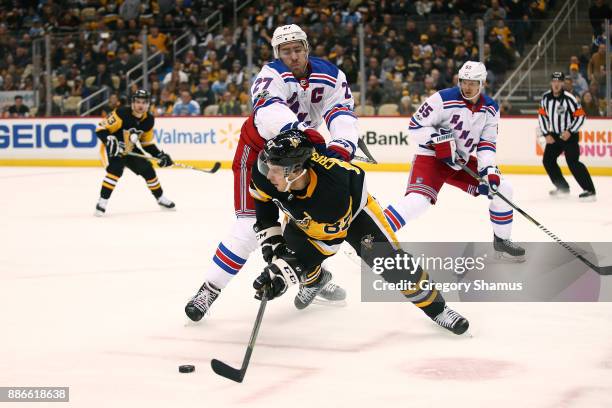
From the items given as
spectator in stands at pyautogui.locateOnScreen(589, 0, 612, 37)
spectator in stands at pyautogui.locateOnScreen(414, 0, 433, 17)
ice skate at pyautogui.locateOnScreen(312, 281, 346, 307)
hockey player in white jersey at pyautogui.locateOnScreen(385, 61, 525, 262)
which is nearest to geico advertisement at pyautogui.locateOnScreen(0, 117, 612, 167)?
spectator in stands at pyautogui.locateOnScreen(589, 0, 612, 37)

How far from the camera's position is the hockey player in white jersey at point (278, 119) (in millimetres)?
4254

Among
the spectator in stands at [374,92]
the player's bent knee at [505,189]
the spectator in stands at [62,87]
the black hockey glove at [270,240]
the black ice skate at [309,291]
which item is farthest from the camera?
the spectator in stands at [62,87]

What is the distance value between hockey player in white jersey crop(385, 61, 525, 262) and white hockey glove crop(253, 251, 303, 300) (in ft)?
6.60

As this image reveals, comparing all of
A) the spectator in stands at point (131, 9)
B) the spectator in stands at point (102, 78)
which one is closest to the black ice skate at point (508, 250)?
the spectator in stands at point (102, 78)

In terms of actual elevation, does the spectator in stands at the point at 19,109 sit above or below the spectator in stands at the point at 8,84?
below

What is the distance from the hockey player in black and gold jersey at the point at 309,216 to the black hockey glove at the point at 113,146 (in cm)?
502

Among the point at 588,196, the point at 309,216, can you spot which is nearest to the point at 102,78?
the point at 588,196

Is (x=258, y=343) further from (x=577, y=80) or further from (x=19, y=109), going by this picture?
(x=19, y=109)

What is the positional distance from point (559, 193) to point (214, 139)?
17.4 feet

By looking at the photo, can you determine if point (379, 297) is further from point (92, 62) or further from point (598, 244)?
point (92, 62)

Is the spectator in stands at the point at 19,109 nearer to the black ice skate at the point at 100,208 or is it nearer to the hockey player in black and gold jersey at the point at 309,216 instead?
the black ice skate at the point at 100,208

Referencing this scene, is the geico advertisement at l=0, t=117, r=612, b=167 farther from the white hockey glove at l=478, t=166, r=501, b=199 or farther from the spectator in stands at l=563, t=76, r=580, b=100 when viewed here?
the white hockey glove at l=478, t=166, r=501, b=199

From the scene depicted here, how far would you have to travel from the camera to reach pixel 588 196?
362 inches

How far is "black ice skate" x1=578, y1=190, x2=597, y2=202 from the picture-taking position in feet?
30.0
